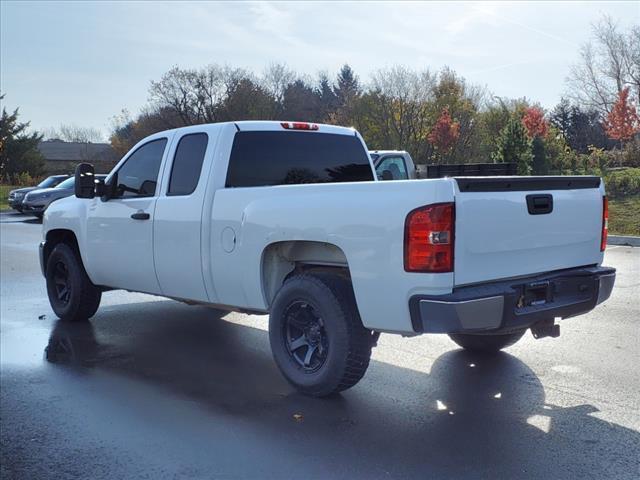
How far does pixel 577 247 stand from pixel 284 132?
2712 mm

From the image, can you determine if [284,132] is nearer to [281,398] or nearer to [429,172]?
[281,398]

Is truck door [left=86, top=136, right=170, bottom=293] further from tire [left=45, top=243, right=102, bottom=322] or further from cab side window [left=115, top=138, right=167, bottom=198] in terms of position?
tire [left=45, top=243, right=102, bottom=322]

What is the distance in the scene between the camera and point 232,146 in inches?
224

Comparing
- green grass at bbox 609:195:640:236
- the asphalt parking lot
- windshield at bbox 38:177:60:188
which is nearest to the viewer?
the asphalt parking lot

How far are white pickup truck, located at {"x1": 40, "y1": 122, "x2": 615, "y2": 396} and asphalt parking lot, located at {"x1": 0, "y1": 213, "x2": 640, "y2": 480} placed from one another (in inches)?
17.1

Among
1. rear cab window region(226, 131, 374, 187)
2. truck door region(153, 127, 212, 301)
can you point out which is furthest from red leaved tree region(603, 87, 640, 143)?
truck door region(153, 127, 212, 301)

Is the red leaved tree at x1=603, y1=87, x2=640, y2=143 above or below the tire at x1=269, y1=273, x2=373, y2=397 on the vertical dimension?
above

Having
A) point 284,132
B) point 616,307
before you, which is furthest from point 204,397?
point 616,307

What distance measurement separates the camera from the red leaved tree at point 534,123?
34.1 m

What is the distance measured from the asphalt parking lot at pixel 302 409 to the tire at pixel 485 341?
0.12 m

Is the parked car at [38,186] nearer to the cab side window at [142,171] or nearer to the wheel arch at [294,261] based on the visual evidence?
the cab side window at [142,171]

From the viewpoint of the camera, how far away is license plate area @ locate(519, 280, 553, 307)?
14.2 feet

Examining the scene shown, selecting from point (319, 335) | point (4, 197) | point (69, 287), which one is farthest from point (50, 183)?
point (319, 335)

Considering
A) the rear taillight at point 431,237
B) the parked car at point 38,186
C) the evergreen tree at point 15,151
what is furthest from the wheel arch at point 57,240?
the evergreen tree at point 15,151
